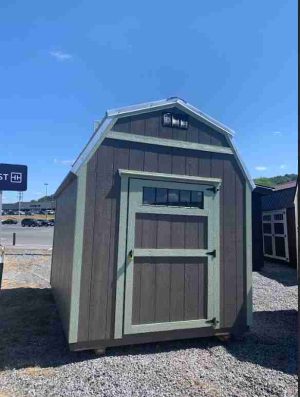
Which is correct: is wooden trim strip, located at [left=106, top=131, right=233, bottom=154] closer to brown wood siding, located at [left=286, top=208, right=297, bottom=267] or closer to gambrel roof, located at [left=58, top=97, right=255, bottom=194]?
gambrel roof, located at [left=58, top=97, right=255, bottom=194]

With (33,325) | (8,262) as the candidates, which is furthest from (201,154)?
(8,262)

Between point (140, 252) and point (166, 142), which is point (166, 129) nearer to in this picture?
point (166, 142)

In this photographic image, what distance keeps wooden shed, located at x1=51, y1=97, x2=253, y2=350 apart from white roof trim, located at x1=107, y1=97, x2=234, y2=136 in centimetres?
1

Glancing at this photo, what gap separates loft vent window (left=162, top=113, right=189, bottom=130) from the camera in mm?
4238

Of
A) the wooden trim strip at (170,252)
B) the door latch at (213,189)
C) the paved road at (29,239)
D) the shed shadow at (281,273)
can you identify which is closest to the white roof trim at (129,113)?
the door latch at (213,189)

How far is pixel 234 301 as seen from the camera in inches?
170

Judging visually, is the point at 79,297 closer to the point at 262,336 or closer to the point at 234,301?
the point at 234,301

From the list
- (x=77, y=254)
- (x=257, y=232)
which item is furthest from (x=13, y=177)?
(x=257, y=232)

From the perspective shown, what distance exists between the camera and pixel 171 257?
4074 millimetres

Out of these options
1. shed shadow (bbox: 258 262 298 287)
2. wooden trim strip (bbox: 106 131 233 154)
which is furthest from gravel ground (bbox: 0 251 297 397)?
shed shadow (bbox: 258 262 298 287)

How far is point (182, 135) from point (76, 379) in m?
3.06

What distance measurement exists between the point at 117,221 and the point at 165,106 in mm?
1615

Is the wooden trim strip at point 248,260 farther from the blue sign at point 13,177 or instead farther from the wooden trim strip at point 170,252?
the blue sign at point 13,177

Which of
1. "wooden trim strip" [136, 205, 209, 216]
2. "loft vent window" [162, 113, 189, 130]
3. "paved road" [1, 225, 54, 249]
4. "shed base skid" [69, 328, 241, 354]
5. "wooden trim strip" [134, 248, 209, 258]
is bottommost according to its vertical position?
"shed base skid" [69, 328, 241, 354]
